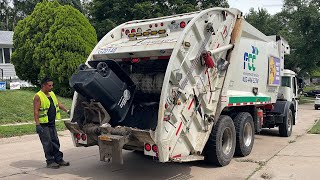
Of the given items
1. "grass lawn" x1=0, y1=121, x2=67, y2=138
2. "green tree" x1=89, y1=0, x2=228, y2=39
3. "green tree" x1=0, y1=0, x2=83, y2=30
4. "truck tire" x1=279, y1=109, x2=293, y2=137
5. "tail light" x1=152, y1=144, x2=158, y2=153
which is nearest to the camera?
"tail light" x1=152, y1=144, x2=158, y2=153

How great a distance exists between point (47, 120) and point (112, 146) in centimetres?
186

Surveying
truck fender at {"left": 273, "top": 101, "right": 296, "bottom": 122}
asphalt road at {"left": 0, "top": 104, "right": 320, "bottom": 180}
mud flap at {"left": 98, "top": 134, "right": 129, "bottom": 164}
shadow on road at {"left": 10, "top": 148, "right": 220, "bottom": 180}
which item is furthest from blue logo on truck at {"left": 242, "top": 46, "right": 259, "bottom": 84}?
mud flap at {"left": 98, "top": 134, "right": 129, "bottom": 164}

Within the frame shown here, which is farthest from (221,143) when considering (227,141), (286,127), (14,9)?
(14,9)

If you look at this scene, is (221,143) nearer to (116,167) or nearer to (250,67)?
(116,167)

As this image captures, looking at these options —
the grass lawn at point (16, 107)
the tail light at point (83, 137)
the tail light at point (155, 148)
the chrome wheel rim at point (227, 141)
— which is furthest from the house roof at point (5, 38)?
the tail light at point (155, 148)

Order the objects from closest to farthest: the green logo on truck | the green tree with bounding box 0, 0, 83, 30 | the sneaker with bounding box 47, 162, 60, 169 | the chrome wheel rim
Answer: the sneaker with bounding box 47, 162, 60, 169
the chrome wheel rim
the green logo on truck
the green tree with bounding box 0, 0, 83, 30

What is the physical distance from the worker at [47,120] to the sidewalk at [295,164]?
3.73 m

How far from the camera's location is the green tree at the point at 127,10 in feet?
90.4

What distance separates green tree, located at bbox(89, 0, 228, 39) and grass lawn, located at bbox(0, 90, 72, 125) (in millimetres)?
11676

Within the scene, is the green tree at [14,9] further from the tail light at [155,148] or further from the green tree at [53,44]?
the tail light at [155,148]

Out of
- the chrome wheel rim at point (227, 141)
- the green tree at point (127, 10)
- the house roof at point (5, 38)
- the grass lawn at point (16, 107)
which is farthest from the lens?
the green tree at point (127, 10)

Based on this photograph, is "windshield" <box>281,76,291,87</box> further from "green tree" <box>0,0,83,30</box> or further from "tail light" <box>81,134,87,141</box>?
"green tree" <box>0,0,83,30</box>

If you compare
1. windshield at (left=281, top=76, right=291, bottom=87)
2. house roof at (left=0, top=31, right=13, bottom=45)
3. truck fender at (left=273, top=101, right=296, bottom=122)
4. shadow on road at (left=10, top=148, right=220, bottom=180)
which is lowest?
shadow on road at (left=10, top=148, right=220, bottom=180)

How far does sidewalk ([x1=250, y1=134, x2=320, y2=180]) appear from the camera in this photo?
6.56 m
